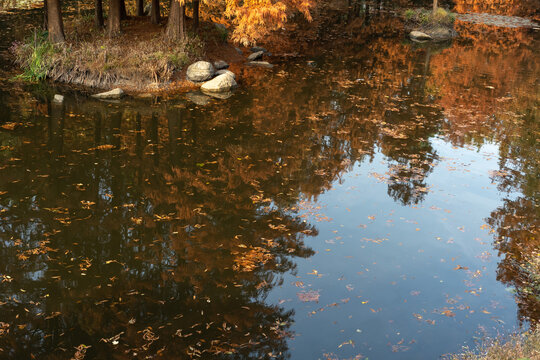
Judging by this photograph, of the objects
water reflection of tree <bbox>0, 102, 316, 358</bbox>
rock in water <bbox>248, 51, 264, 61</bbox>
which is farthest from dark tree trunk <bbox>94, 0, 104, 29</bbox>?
water reflection of tree <bbox>0, 102, 316, 358</bbox>

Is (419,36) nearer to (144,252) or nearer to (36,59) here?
(36,59)

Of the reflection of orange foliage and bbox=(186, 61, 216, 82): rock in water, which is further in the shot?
bbox=(186, 61, 216, 82): rock in water

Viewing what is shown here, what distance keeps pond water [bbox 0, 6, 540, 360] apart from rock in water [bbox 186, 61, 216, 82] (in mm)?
1844

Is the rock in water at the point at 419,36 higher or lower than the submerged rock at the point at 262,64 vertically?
higher

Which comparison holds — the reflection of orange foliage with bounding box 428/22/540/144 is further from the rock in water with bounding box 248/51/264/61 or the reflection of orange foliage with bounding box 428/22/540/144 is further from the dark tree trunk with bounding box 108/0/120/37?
the dark tree trunk with bounding box 108/0/120/37

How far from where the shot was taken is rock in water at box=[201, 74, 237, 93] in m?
20.0

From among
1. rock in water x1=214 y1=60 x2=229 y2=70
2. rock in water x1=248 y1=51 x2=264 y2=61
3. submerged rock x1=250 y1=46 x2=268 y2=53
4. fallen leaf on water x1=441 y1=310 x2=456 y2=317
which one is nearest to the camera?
fallen leaf on water x1=441 y1=310 x2=456 y2=317

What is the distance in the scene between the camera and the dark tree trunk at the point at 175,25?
2194cm

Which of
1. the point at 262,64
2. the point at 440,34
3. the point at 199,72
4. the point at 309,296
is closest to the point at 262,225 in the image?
the point at 309,296

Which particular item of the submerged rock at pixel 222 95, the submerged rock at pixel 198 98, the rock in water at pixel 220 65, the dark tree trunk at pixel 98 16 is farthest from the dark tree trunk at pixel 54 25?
the submerged rock at pixel 222 95

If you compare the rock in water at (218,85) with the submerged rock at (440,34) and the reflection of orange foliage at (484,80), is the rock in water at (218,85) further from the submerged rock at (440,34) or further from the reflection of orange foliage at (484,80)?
the submerged rock at (440,34)

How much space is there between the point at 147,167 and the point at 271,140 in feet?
13.4

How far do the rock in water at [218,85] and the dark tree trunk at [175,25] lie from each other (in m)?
3.34

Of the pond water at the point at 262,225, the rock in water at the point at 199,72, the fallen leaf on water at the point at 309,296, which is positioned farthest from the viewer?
the rock in water at the point at 199,72
